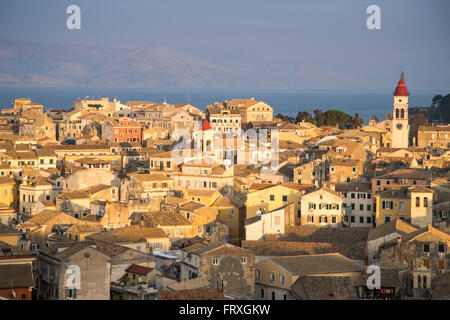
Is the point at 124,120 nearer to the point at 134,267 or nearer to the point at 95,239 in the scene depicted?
the point at 95,239

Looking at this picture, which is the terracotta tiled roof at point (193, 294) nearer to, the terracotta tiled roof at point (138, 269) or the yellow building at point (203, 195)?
the terracotta tiled roof at point (138, 269)

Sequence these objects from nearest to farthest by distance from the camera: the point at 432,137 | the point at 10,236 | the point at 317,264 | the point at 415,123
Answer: the point at 317,264, the point at 10,236, the point at 432,137, the point at 415,123

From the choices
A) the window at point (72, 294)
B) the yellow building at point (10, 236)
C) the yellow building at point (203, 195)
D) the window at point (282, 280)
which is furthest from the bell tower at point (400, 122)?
the window at point (72, 294)

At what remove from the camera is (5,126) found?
64938 millimetres

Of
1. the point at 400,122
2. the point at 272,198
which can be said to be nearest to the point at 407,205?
the point at 272,198

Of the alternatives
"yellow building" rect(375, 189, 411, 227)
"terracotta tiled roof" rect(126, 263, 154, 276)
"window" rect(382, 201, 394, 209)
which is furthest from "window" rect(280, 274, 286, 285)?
"window" rect(382, 201, 394, 209)

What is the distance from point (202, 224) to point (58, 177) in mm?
10247

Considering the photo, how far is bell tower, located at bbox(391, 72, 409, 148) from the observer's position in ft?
196

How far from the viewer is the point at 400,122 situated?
60469 millimetres

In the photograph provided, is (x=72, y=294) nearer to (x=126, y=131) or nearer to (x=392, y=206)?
(x=392, y=206)

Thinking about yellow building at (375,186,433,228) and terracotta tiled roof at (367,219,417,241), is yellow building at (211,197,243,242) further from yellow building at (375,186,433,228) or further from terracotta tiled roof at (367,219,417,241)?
terracotta tiled roof at (367,219,417,241)

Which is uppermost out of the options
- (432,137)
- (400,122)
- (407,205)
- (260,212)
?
(400,122)

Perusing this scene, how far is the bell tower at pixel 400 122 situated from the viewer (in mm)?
59750

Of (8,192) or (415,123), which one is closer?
(8,192)
